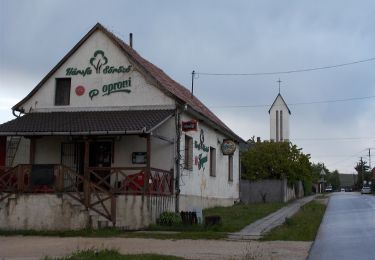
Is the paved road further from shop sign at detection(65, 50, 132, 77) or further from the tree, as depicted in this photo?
the tree

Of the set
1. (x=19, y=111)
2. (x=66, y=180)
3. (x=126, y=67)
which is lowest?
(x=66, y=180)

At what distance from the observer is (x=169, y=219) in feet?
61.6

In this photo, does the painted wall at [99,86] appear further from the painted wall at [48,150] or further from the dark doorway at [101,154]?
the dark doorway at [101,154]

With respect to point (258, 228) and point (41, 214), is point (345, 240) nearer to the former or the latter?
point (258, 228)

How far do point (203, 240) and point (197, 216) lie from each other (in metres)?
3.40

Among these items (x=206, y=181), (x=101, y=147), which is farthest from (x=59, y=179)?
(x=206, y=181)

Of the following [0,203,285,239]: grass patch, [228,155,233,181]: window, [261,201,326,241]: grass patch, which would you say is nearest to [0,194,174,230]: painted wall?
[0,203,285,239]: grass patch

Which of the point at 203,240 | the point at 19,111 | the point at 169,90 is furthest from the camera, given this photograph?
the point at 19,111

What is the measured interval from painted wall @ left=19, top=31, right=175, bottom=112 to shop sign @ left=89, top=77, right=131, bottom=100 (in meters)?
0.04

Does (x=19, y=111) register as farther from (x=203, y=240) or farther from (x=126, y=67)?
(x=203, y=240)

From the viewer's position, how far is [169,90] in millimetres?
21219

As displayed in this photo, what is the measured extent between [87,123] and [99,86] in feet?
8.97

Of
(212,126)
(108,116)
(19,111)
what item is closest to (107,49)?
(108,116)

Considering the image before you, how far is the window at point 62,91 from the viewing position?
900 inches
